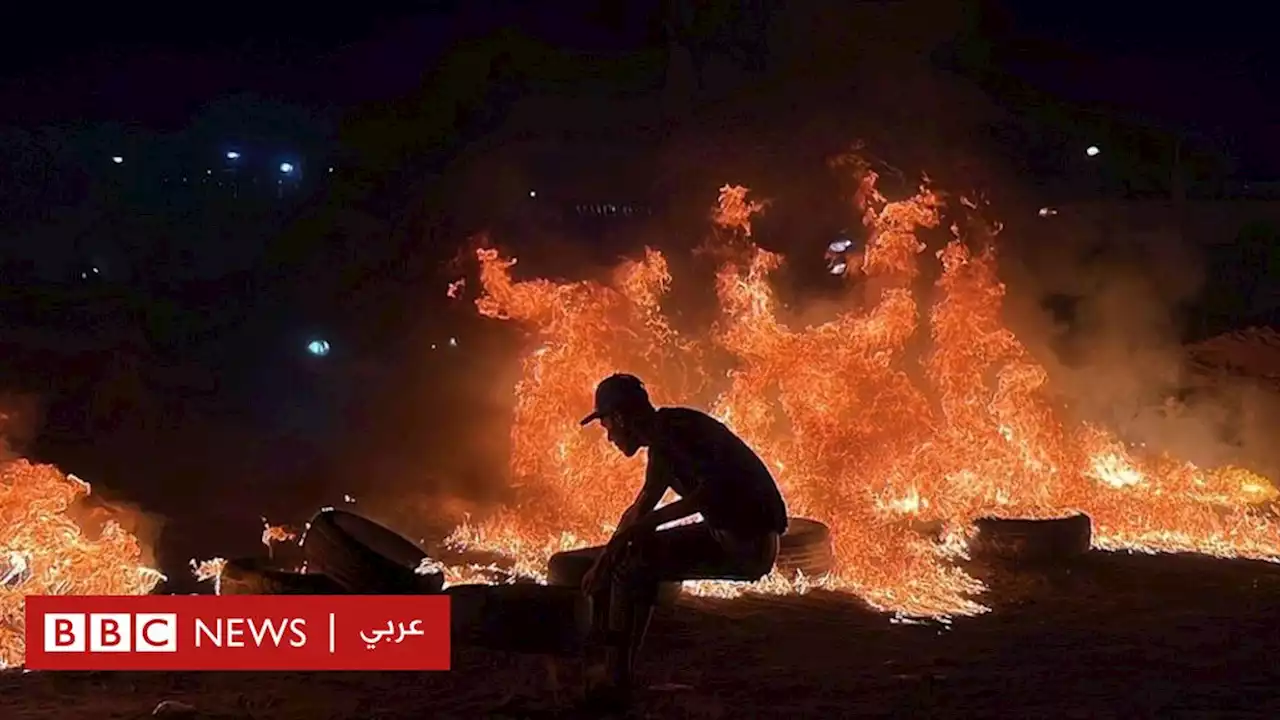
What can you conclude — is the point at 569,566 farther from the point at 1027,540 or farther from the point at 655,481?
the point at 1027,540

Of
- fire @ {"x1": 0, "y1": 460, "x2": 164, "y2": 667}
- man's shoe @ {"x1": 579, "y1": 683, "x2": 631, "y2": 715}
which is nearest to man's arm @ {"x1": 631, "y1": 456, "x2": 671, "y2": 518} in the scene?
man's shoe @ {"x1": 579, "y1": 683, "x2": 631, "y2": 715}

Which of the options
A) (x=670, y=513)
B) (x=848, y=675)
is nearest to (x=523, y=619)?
(x=670, y=513)

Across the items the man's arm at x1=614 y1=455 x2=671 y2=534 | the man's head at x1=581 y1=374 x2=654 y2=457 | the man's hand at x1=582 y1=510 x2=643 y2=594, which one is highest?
the man's head at x1=581 y1=374 x2=654 y2=457

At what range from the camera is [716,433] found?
715cm

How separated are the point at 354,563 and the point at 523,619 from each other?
1513 millimetres

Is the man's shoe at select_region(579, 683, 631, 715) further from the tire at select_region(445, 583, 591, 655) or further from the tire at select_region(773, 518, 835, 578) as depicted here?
the tire at select_region(773, 518, 835, 578)

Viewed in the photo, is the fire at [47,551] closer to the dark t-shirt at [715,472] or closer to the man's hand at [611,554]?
the man's hand at [611,554]

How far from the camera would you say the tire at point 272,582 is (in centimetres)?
882

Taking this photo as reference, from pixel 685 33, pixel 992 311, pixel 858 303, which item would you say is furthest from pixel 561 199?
pixel 992 311

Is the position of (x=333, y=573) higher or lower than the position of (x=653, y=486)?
lower

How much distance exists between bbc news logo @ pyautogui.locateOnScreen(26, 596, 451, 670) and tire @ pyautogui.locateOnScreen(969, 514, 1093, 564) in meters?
6.18

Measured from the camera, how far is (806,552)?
11305mm

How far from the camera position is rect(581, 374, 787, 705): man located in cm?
699

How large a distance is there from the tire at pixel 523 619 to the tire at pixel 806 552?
10.7 ft
